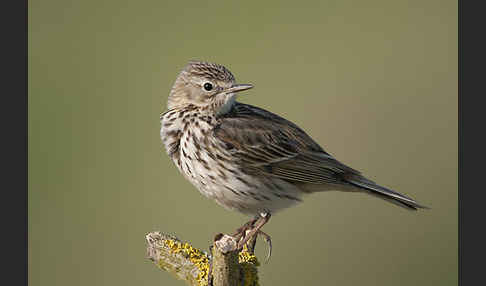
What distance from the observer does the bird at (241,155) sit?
759cm

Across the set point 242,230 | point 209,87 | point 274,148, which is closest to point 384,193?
point 274,148

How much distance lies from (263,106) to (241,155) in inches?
306

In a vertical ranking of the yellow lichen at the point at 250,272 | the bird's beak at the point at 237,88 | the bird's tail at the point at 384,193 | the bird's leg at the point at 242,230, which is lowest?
the yellow lichen at the point at 250,272

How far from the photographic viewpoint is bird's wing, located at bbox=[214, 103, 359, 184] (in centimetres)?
771

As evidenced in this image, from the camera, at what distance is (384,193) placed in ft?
25.4

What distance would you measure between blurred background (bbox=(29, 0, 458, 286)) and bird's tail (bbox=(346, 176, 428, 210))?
454 cm

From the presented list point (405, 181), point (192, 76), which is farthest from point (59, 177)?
point (192, 76)

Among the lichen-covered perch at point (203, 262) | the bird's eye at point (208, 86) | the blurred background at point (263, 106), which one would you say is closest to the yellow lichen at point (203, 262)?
the lichen-covered perch at point (203, 262)

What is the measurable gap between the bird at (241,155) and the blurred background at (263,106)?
178 inches

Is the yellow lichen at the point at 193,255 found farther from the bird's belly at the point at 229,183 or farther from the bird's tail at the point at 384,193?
the bird's tail at the point at 384,193

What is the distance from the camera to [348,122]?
15.6m

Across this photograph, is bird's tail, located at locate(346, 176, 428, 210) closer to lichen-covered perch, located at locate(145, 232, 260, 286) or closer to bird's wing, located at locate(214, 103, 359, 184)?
bird's wing, located at locate(214, 103, 359, 184)

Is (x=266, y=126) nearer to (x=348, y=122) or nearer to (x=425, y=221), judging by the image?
(x=425, y=221)

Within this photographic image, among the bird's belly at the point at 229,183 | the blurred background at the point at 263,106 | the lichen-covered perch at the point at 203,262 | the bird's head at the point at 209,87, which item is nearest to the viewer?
the lichen-covered perch at the point at 203,262
